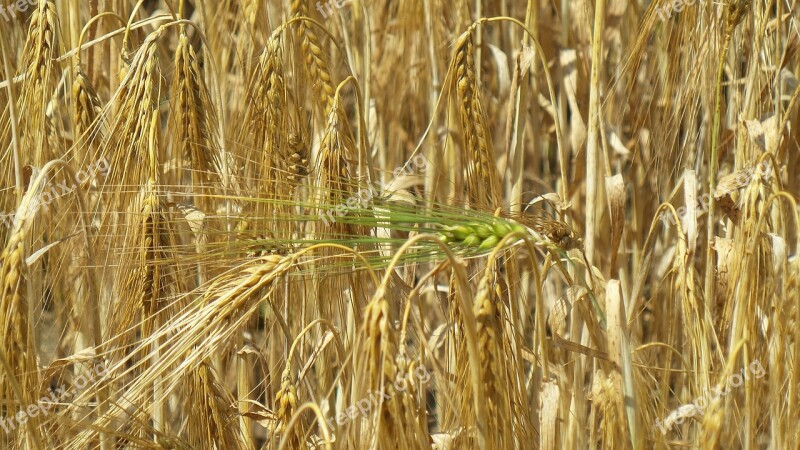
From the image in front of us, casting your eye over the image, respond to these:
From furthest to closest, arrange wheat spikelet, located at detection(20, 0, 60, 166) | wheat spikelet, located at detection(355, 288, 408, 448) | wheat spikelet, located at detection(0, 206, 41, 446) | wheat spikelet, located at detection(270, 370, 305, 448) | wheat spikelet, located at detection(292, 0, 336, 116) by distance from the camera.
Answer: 1. wheat spikelet, located at detection(292, 0, 336, 116)
2. wheat spikelet, located at detection(20, 0, 60, 166)
3. wheat spikelet, located at detection(270, 370, 305, 448)
4. wheat spikelet, located at detection(0, 206, 41, 446)
5. wheat spikelet, located at detection(355, 288, 408, 448)

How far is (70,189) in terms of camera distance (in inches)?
48.4

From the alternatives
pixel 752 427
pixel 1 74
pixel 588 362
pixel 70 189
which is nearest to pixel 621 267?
pixel 588 362

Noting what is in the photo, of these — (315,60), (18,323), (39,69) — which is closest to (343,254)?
(18,323)

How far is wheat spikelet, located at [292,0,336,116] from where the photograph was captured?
55.5 inches

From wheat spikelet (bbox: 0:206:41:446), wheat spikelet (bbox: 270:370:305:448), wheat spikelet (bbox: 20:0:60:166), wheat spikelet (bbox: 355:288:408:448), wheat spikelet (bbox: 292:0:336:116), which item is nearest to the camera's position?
wheat spikelet (bbox: 355:288:408:448)

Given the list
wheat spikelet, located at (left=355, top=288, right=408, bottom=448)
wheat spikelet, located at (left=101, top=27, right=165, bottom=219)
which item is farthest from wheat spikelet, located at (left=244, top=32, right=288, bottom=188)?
wheat spikelet, located at (left=355, top=288, right=408, bottom=448)

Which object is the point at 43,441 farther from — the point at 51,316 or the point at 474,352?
the point at 51,316

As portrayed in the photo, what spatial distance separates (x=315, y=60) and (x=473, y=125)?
32 cm

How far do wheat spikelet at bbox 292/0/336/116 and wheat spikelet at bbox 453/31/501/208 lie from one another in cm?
25

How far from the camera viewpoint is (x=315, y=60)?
55.7 inches

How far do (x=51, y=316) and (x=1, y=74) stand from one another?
0.80 m

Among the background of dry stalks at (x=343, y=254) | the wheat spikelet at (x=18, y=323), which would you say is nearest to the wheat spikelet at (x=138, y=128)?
the background of dry stalks at (x=343, y=254)

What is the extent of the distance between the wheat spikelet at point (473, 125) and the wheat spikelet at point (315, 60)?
9.7 inches

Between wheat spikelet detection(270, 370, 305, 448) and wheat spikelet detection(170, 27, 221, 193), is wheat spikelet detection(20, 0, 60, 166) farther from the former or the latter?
wheat spikelet detection(270, 370, 305, 448)
